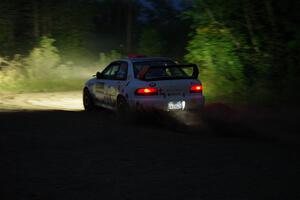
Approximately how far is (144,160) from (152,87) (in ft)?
14.2

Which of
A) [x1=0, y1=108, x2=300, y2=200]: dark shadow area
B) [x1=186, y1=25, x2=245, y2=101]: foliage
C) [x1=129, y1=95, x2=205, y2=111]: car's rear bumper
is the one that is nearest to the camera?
[x1=0, y1=108, x2=300, y2=200]: dark shadow area

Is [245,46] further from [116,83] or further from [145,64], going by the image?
[116,83]

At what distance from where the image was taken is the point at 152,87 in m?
12.8

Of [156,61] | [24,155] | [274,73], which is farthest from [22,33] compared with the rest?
[24,155]

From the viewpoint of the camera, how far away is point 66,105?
61.8 ft

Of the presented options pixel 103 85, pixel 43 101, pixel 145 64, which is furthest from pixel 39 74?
pixel 145 64

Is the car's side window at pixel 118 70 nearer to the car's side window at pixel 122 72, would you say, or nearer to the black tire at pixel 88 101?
the car's side window at pixel 122 72

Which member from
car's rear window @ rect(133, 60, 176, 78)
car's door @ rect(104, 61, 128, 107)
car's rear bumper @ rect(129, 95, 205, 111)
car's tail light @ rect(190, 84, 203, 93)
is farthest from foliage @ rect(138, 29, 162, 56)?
car's rear bumper @ rect(129, 95, 205, 111)

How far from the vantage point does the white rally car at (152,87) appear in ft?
42.1

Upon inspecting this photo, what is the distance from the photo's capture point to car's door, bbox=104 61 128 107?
44.9ft

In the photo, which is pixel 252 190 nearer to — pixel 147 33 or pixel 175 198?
pixel 175 198

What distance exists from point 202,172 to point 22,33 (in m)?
25.2

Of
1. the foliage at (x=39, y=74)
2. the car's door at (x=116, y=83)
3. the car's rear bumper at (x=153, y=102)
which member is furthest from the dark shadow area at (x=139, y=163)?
the foliage at (x=39, y=74)

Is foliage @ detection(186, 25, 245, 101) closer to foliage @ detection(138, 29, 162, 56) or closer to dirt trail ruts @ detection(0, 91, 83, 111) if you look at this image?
dirt trail ruts @ detection(0, 91, 83, 111)
